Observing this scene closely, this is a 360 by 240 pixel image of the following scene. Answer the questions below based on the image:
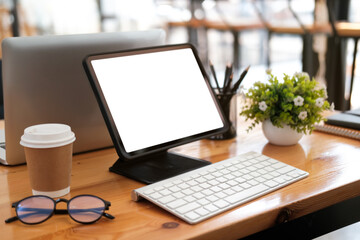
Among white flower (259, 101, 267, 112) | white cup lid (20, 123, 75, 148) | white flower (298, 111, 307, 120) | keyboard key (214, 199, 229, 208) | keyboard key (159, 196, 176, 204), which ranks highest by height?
white cup lid (20, 123, 75, 148)

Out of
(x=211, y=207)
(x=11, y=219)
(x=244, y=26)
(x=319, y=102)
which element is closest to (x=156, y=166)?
(x=211, y=207)

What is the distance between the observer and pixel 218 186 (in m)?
0.98

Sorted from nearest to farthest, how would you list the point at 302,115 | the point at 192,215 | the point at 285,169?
the point at 192,215, the point at 285,169, the point at 302,115

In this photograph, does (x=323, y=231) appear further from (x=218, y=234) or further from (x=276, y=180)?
(x=218, y=234)

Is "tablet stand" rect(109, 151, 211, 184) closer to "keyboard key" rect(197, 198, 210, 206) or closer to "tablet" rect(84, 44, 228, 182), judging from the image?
"tablet" rect(84, 44, 228, 182)

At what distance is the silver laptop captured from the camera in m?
1.10

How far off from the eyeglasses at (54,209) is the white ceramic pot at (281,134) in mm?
602

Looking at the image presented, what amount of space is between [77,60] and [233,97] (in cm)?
50

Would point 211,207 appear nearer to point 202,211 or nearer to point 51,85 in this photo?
point 202,211

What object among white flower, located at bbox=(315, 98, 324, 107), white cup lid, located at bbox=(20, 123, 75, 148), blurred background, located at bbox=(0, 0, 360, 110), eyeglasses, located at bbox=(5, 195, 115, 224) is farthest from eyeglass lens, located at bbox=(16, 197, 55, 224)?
blurred background, located at bbox=(0, 0, 360, 110)

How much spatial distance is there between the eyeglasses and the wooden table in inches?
0.5

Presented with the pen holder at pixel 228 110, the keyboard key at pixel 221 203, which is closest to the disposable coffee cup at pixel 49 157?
the keyboard key at pixel 221 203

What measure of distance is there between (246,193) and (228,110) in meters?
0.48

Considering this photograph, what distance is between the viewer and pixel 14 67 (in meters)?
1.09
